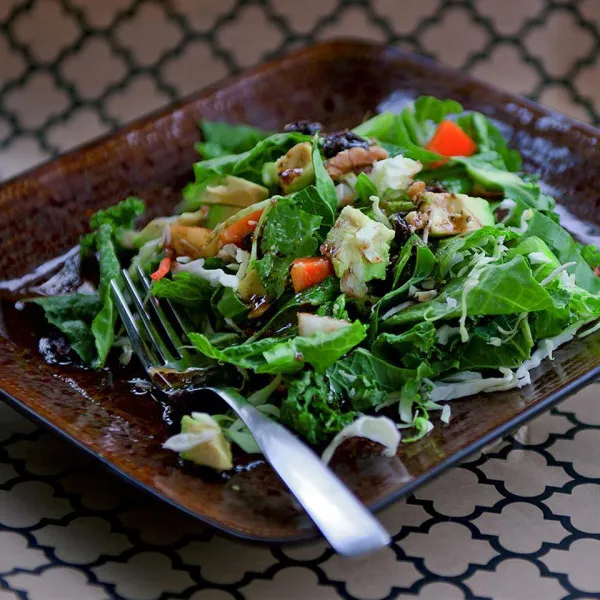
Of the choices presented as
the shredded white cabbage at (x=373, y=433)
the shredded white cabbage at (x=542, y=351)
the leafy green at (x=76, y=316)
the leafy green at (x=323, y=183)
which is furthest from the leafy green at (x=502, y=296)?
the leafy green at (x=76, y=316)

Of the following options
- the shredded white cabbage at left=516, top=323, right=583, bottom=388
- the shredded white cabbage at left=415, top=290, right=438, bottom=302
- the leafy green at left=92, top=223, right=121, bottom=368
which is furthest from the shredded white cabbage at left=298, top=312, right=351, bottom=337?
the leafy green at left=92, top=223, right=121, bottom=368

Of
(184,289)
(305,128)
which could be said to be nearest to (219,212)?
(184,289)

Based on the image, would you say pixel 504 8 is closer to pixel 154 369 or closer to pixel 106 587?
pixel 154 369

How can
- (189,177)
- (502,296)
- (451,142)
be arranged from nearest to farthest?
(502,296) < (451,142) < (189,177)

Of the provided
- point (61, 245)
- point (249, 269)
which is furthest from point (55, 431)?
point (61, 245)

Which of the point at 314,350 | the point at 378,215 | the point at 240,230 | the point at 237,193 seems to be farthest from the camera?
the point at 237,193

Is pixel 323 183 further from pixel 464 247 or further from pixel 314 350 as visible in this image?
pixel 314 350
